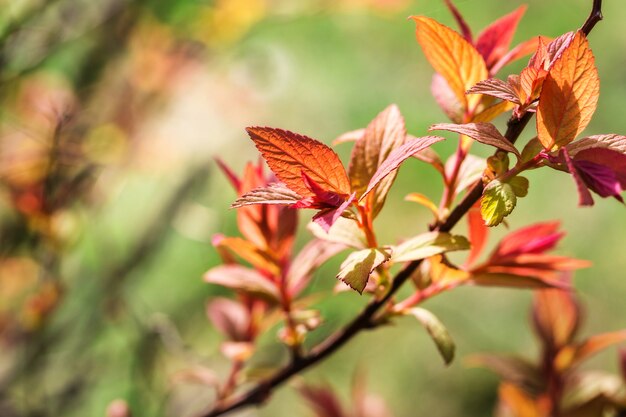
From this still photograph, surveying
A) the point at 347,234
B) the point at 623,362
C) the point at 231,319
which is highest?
the point at 347,234

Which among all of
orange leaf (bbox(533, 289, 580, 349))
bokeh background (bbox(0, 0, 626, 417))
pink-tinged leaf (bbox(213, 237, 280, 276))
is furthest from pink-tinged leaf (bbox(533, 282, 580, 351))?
bokeh background (bbox(0, 0, 626, 417))

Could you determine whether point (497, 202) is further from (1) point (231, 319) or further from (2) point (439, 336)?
(1) point (231, 319)

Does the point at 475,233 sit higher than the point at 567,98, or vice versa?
the point at 567,98

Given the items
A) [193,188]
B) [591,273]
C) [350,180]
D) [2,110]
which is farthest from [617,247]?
[2,110]

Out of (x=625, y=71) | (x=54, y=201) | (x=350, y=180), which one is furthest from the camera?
(x=625, y=71)

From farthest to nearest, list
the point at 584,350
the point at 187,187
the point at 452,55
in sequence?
the point at 187,187
the point at 584,350
the point at 452,55

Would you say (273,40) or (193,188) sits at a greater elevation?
(273,40)

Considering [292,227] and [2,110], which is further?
[2,110]

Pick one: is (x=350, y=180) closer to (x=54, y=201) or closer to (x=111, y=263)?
(x=54, y=201)

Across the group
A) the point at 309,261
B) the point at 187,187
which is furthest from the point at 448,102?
the point at 187,187
